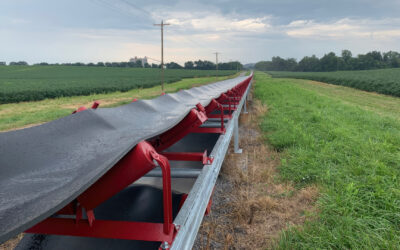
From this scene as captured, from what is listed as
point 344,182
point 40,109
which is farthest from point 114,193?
point 40,109

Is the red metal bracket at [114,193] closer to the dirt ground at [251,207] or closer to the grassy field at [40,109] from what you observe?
the dirt ground at [251,207]

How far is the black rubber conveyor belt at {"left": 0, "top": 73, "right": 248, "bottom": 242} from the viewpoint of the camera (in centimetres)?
90

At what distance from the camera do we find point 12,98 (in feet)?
66.7

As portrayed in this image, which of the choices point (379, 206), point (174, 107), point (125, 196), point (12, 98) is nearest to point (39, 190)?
point (125, 196)

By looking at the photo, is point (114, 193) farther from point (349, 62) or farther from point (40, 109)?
point (349, 62)

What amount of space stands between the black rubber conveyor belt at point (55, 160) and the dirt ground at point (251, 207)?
1.37 meters

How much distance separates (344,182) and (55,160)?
3421 millimetres

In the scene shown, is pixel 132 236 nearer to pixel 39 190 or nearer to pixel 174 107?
pixel 39 190

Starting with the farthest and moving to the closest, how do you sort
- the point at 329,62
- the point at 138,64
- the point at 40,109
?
the point at 329,62, the point at 138,64, the point at 40,109

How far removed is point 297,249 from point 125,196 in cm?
153

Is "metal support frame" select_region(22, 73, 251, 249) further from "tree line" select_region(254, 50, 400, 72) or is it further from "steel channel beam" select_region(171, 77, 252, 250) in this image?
"tree line" select_region(254, 50, 400, 72)

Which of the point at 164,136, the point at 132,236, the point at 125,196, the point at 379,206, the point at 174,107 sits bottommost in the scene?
the point at 379,206

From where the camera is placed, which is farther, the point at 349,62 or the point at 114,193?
the point at 349,62

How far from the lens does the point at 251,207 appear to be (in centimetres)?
321
